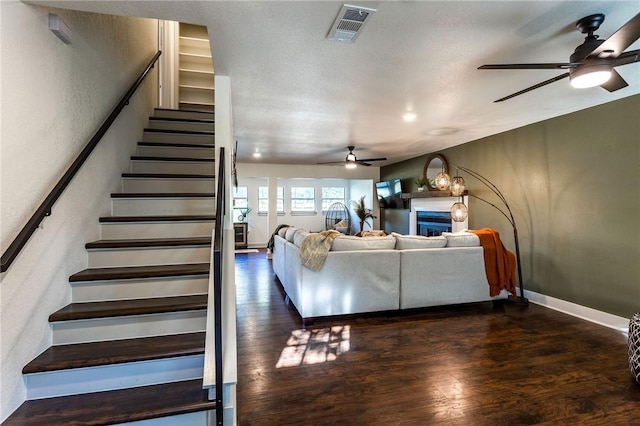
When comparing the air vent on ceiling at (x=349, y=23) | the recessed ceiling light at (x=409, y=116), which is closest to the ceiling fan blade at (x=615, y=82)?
the air vent on ceiling at (x=349, y=23)

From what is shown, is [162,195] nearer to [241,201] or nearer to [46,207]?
[46,207]

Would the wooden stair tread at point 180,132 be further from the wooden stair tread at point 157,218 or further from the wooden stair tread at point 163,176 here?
the wooden stair tread at point 157,218

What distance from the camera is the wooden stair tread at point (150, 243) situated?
228 centimetres

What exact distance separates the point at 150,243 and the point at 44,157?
0.86 metres

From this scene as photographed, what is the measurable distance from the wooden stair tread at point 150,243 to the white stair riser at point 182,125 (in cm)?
192

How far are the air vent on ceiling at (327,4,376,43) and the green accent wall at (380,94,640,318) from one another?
319 cm

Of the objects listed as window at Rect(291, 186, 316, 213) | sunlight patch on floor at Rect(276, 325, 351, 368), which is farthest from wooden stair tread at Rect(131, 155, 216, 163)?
window at Rect(291, 186, 316, 213)

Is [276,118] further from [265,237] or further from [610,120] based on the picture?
[265,237]

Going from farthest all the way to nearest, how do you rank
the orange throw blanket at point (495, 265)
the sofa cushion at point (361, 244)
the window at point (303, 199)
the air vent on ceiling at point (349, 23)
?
the window at point (303, 199)
the orange throw blanket at point (495, 265)
the sofa cushion at point (361, 244)
the air vent on ceiling at point (349, 23)

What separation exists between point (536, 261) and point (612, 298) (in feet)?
3.08

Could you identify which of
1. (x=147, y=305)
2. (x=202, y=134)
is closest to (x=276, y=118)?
(x=202, y=134)

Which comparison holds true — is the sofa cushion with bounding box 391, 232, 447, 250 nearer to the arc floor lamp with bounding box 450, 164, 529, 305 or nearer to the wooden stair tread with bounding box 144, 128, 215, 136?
the arc floor lamp with bounding box 450, 164, 529, 305

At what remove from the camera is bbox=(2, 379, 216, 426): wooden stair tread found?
4.88 feet

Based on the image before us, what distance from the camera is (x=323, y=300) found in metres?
3.44
